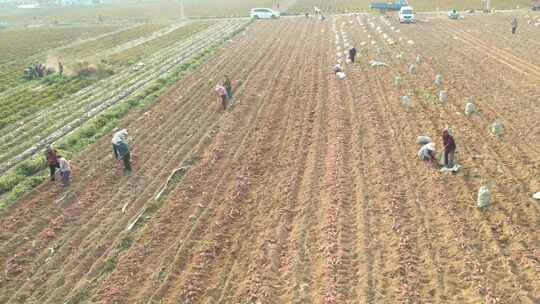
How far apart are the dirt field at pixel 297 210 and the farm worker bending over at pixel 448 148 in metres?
0.47

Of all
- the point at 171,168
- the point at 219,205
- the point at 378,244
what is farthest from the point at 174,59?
the point at 378,244

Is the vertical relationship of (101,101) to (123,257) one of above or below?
above

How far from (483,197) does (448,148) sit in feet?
7.93

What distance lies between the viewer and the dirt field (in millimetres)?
9570

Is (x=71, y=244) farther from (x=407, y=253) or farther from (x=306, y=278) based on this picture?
(x=407, y=253)

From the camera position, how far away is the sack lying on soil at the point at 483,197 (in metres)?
11.7

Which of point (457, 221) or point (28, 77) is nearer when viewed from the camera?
point (457, 221)

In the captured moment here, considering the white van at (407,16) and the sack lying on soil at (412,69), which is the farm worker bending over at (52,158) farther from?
the white van at (407,16)

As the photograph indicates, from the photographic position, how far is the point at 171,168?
15359 mm

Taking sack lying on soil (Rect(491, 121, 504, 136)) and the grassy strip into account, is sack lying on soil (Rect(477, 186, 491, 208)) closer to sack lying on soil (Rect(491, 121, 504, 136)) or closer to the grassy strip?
sack lying on soil (Rect(491, 121, 504, 136))

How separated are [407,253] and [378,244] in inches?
26.3

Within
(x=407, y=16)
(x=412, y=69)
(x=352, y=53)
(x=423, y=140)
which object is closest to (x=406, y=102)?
(x=423, y=140)

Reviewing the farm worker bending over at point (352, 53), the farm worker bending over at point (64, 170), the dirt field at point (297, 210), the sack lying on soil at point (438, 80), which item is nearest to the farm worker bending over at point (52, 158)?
the farm worker bending over at point (64, 170)

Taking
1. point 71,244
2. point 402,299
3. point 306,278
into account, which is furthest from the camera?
point 71,244
